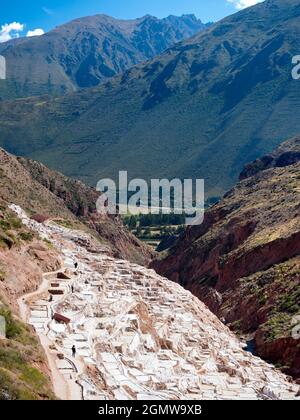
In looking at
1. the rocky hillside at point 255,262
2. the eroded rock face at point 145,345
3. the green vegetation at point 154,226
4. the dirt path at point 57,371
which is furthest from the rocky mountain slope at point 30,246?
the green vegetation at point 154,226

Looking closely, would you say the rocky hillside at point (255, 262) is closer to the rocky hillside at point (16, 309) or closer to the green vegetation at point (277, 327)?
the green vegetation at point (277, 327)

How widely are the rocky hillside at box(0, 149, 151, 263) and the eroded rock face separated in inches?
Answer: 1642

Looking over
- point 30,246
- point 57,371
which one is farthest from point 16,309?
point 30,246

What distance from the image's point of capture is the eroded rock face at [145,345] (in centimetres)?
3080

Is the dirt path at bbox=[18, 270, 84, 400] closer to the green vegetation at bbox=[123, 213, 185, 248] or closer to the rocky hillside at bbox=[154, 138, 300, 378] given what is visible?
the rocky hillside at bbox=[154, 138, 300, 378]

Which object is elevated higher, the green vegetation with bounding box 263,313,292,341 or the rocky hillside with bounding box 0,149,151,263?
the rocky hillside with bounding box 0,149,151,263

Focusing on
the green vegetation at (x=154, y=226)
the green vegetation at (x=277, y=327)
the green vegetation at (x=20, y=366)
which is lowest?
the green vegetation at (x=277, y=327)

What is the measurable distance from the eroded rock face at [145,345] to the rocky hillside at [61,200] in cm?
4170

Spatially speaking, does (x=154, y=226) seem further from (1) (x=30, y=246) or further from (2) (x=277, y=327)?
(1) (x=30, y=246)

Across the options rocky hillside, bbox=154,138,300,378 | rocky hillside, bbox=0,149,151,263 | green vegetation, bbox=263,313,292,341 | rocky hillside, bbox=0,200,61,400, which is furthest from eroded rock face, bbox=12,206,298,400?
rocky hillside, bbox=0,149,151,263

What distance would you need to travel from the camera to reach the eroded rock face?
30.8 m

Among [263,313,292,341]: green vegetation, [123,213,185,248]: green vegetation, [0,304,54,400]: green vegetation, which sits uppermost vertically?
[123,213,185,248]: green vegetation

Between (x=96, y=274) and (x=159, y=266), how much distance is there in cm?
4710
